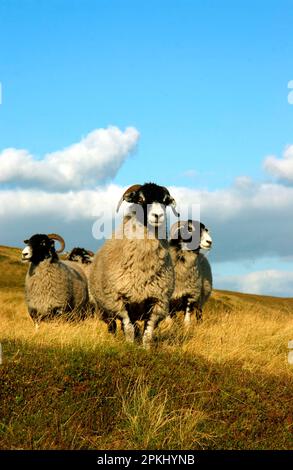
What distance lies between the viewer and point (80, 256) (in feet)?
88.4

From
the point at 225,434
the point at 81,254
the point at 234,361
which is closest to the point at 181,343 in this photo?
the point at 234,361

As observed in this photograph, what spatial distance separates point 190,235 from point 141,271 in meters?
6.53

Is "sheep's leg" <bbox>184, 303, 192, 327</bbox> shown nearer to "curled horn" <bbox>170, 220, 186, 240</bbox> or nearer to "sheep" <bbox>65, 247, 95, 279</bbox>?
"curled horn" <bbox>170, 220, 186, 240</bbox>

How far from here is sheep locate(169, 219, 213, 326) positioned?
19.2 m

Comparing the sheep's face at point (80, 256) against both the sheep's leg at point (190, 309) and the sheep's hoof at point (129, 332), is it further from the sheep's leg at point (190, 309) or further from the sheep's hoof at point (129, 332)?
the sheep's hoof at point (129, 332)

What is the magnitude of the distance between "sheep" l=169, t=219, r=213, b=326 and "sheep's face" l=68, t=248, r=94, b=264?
7.87 metres

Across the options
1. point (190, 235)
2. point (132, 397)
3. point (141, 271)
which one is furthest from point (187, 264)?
point (132, 397)

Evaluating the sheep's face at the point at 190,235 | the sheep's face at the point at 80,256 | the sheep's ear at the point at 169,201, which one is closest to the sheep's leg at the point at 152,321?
the sheep's ear at the point at 169,201

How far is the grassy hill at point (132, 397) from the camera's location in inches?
331

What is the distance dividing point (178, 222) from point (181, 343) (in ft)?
19.8

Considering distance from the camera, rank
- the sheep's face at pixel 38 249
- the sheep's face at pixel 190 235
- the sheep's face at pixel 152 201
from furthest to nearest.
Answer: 1. the sheep's face at pixel 38 249
2. the sheep's face at pixel 190 235
3. the sheep's face at pixel 152 201

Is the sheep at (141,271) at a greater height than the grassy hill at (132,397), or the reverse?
the sheep at (141,271)

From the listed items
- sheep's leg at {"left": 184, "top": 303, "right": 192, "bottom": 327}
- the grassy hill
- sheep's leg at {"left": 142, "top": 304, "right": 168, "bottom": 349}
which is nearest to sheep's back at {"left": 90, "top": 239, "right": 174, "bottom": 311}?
sheep's leg at {"left": 142, "top": 304, "right": 168, "bottom": 349}

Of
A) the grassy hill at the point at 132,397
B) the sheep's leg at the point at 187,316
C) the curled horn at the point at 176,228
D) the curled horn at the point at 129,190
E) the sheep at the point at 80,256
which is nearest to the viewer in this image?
the grassy hill at the point at 132,397
